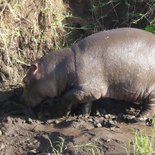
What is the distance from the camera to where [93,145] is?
4.76m

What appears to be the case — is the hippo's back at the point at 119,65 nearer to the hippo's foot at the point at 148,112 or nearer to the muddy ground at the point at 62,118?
the hippo's foot at the point at 148,112

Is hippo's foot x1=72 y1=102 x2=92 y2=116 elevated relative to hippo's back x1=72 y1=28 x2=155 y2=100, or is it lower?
lower

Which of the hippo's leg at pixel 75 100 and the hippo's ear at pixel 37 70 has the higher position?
the hippo's ear at pixel 37 70

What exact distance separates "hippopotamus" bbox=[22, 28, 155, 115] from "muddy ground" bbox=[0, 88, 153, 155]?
0.73 ft

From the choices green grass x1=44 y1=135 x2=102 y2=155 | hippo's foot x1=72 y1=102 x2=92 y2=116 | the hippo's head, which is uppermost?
the hippo's head

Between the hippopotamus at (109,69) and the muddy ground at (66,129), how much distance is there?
0.22 m

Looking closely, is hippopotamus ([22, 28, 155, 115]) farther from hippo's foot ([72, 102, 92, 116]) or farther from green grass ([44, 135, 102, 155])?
green grass ([44, 135, 102, 155])

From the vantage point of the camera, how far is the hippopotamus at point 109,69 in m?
5.59

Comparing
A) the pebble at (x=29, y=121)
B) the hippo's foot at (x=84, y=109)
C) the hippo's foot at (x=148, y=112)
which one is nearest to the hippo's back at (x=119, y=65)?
the hippo's foot at (x=148, y=112)

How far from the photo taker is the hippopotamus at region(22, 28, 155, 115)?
220 inches

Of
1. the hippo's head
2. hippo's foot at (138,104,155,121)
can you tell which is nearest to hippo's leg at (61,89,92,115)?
the hippo's head

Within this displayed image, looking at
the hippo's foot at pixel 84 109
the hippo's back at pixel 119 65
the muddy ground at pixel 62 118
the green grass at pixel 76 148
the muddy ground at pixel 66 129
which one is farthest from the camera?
the hippo's foot at pixel 84 109

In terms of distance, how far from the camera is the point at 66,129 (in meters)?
5.37

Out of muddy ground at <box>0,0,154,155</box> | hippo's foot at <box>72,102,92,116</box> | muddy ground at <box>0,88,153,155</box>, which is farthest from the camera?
hippo's foot at <box>72,102,92,116</box>
